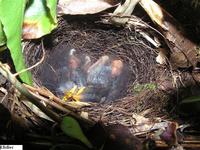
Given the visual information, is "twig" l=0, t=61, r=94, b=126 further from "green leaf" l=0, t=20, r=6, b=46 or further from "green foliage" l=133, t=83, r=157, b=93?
"green foliage" l=133, t=83, r=157, b=93

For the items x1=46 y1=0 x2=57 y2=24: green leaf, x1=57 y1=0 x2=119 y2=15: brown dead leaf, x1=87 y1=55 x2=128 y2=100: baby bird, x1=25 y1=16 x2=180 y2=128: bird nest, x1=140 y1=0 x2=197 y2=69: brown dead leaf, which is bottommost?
x1=87 y1=55 x2=128 y2=100: baby bird

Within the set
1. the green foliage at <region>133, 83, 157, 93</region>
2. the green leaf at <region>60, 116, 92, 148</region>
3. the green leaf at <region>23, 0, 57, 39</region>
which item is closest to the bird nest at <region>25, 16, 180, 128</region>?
the green foliage at <region>133, 83, 157, 93</region>

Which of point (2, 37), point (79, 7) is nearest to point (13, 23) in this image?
point (2, 37)

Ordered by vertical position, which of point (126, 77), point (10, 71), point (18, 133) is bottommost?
point (126, 77)

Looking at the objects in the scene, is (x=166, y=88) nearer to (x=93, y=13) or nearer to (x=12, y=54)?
(x=93, y=13)

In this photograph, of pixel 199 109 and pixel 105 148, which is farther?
pixel 199 109

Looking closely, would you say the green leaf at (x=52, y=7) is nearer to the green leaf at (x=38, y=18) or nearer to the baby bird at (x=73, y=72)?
the green leaf at (x=38, y=18)

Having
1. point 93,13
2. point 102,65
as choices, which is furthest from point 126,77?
point 93,13

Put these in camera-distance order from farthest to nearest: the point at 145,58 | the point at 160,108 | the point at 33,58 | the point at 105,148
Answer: the point at 145,58 < the point at 33,58 < the point at 160,108 < the point at 105,148
